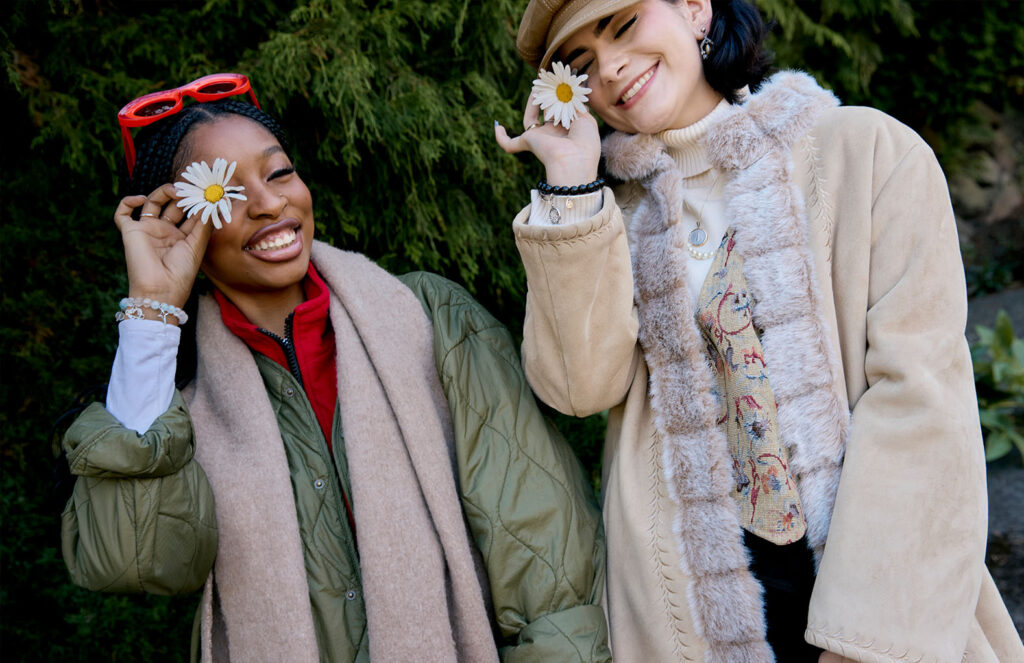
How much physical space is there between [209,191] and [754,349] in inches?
54.6

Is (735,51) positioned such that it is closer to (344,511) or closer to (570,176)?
(570,176)

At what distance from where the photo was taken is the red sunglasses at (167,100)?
2.15 meters

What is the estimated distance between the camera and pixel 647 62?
2.03 m

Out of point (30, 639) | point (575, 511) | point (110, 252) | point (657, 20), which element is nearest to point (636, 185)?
point (657, 20)

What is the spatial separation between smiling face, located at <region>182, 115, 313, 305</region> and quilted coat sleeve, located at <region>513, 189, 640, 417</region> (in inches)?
24.6

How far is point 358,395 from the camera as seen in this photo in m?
2.09

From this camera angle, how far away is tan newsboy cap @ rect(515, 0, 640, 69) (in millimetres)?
1979

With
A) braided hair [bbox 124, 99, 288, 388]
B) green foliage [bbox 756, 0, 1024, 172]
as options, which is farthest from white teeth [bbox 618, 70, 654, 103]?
green foliage [bbox 756, 0, 1024, 172]

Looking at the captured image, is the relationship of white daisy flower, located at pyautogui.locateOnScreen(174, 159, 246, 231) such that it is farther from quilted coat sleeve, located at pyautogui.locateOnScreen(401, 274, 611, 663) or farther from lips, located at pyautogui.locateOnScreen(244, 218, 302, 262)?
quilted coat sleeve, located at pyautogui.locateOnScreen(401, 274, 611, 663)

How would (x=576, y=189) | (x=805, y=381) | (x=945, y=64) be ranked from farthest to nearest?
(x=945, y=64) < (x=576, y=189) < (x=805, y=381)

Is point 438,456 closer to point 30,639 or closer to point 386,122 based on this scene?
point 386,122

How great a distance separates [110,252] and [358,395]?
1.68 m

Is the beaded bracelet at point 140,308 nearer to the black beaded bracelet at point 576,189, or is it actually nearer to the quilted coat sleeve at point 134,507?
the quilted coat sleeve at point 134,507

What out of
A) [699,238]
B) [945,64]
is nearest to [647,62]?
[699,238]
